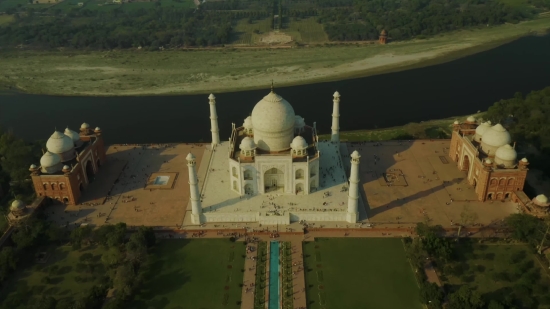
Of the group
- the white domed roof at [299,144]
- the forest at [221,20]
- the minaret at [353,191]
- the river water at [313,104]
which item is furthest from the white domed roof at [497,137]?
the forest at [221,20]

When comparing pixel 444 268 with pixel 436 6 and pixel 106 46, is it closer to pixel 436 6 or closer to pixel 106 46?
pixel 106 46

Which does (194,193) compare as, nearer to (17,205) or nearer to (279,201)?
(279,201)

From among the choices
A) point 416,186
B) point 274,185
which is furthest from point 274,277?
point 416,186

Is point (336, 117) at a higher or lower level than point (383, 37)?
higher

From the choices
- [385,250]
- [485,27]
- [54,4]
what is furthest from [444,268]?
[54,4]

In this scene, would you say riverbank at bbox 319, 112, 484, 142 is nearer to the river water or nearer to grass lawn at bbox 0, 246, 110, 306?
the river water

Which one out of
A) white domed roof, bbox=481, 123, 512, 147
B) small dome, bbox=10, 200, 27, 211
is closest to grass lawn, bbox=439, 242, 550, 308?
white domed roof, bbox=481, 123, 512, 147
